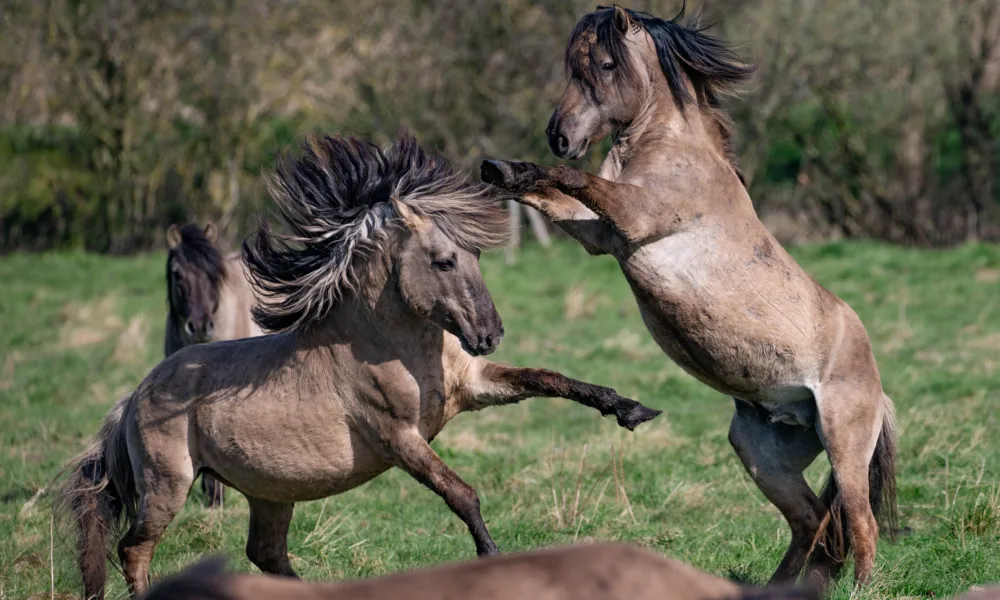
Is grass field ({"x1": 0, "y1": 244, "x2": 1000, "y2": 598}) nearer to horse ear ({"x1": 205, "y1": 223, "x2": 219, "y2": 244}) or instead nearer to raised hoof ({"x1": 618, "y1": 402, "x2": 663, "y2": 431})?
raised hoof ({"x1": 618, "y1": 402, "x2": 663, "y2": 431})

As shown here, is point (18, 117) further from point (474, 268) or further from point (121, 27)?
point (474, 268)

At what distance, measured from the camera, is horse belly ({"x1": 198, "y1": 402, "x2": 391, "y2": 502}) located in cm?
514

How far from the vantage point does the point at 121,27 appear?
19.6m

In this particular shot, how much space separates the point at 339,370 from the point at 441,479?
0.69m

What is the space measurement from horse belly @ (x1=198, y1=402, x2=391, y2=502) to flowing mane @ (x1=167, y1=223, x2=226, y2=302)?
3.54 meters

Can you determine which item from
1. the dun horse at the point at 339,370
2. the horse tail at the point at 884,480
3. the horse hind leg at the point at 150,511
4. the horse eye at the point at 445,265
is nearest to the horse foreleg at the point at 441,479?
the dun horse at the point at 339,370

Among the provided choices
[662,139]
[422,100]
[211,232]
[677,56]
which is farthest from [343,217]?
[422,100]

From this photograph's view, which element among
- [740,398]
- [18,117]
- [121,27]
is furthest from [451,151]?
[740,398]

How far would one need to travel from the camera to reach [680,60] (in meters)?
5.52

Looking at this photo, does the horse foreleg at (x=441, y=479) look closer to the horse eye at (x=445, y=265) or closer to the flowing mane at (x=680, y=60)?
the horse eye at (x=445, y=265)

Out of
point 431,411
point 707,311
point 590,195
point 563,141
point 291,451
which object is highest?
point 563,141

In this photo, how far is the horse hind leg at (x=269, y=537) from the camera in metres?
5.70

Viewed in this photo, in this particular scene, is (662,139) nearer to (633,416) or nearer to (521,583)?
(633,416)

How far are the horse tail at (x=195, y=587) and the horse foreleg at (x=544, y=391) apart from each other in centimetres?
260
